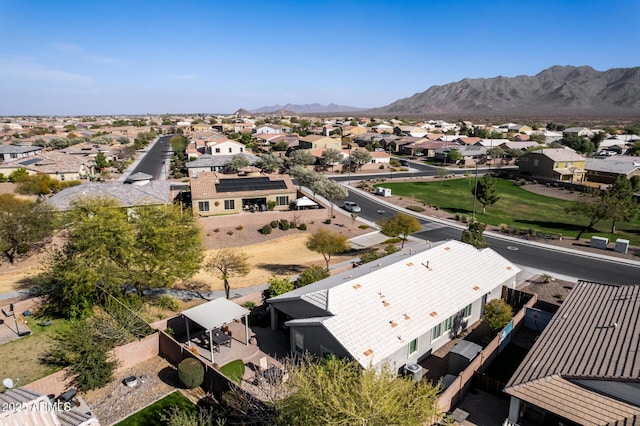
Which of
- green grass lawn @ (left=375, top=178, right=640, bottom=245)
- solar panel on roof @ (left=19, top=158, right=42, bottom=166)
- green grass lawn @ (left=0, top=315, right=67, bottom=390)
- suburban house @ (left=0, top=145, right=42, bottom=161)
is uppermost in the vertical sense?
suburban house @ (left=0, top=145, right=42, bottom=161)

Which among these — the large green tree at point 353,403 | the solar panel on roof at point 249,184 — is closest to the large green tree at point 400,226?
the solar panel on roof at point 249,184

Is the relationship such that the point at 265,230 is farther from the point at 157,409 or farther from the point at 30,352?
A: the point at 157,409

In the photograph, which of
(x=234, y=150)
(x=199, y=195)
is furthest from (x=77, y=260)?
(x=234, y=150)

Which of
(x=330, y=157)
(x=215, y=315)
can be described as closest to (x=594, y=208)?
(x=215, y=315)

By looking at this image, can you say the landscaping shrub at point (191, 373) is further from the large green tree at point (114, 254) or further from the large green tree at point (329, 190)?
the large green tree at point (329, 190)

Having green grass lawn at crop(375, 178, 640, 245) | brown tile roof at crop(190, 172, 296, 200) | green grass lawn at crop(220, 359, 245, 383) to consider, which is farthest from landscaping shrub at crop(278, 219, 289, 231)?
green grass lawn at crop(220, 359, 245, 383)

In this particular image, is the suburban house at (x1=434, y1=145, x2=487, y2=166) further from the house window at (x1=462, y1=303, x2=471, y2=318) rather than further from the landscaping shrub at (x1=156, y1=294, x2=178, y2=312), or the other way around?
the landscaping shrub at (x1=156, y1=294, x2=178, y2=312)
